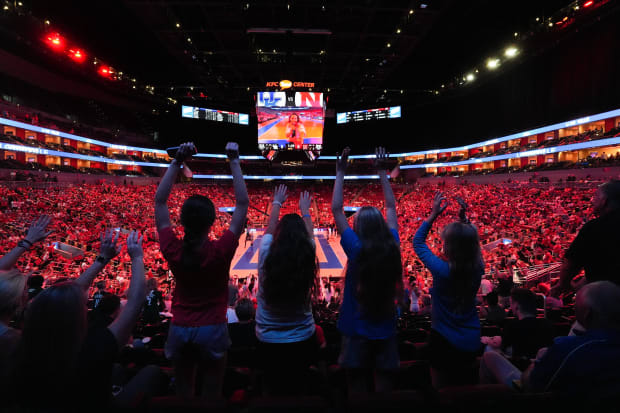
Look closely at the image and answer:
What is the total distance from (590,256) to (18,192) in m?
27.5

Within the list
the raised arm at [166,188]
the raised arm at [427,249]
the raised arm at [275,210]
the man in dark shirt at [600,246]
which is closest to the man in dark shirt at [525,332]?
the man in dark shirt at [600,246]

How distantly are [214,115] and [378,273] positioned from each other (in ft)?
129

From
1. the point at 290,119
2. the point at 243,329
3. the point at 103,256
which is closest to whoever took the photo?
the point at 103,256

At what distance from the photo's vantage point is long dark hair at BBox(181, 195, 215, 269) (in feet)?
6.18

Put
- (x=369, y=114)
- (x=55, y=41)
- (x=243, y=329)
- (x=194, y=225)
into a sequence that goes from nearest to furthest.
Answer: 1. (x=194, y=225)
2. (x=243, y=329)
3. (x=55, y=41)
4. (x=369, y=114)

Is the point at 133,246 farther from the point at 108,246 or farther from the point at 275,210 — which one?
the point at 275,210

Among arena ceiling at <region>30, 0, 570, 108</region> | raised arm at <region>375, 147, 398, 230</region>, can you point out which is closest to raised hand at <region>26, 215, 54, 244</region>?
raised arm at <region>375, 147, 398, 230</region>

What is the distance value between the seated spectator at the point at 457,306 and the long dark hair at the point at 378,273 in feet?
1.33

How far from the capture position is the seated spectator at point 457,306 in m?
2.01

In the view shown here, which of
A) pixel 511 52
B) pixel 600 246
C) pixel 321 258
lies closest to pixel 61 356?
pixel 600 246

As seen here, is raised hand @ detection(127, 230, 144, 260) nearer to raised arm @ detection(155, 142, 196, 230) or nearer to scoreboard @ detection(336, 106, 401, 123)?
raised arm @ detection(155, 142, 196, 230)

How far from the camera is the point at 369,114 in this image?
127 feet

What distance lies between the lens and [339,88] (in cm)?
3300

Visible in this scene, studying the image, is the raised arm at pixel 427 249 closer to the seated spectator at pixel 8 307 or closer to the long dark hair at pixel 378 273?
the long dark hair at pixel 378 273
